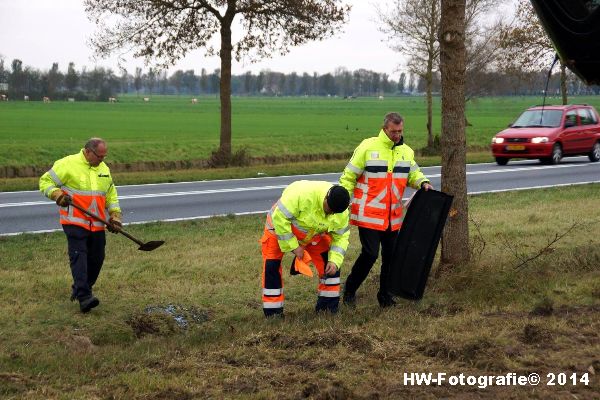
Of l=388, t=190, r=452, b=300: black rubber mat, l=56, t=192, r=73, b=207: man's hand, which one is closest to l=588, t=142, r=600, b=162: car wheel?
l=388, t=190, r=452, b=300: black rubber mat

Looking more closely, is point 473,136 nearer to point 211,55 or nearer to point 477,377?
point 211,55

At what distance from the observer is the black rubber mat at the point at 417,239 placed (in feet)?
29.0

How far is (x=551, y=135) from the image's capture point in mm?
26469

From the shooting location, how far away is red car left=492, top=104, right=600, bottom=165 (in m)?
26.4

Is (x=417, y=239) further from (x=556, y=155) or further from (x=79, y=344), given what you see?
(x=556, y=155)

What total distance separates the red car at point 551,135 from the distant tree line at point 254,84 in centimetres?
85

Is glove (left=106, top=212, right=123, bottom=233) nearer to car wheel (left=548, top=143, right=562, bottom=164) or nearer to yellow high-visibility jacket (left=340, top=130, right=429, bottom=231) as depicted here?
yellow high-visibility jacket (left=340, top=130, right=429, bottom=231)

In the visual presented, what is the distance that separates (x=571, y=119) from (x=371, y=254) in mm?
19887

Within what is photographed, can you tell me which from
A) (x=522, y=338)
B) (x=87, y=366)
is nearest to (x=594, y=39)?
(x=522, y=338)

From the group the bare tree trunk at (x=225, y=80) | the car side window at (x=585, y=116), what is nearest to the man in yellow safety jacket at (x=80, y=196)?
the bare tree trunk at (x=225, y=80)

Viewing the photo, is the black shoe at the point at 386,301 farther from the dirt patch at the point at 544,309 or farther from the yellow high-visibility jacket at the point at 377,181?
the dirt patch at the point at 544,309

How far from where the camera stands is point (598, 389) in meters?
5.68

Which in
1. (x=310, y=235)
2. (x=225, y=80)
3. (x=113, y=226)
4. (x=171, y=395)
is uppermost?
(x=225, y=80)

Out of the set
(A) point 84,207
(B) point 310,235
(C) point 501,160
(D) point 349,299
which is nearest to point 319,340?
(B) point 310,235
